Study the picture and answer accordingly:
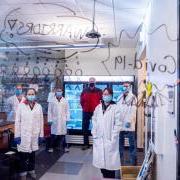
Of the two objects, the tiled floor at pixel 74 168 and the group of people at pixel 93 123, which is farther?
the tiled floor at pixel 74 168

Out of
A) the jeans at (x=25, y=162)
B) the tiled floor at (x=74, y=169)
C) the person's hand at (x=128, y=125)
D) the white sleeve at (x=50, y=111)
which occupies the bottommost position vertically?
the tiled floor at (x=74, y=169)

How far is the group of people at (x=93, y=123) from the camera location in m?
2.94

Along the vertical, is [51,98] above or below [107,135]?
above

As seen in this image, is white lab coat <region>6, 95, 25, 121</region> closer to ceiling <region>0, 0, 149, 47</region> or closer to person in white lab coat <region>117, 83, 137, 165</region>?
ceiling <region>0, 0, 149, 47</region>

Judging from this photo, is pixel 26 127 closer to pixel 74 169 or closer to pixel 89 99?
pixel 74 169

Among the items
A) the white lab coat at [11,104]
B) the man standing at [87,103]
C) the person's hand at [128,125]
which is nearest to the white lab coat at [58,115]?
the man standing at [87,103]

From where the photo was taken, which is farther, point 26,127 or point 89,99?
point 89,99

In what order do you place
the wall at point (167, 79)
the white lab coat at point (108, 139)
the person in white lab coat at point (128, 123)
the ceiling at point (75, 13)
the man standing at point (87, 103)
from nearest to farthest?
the wall at point (167, 79)
the ceiling at point (75, 13)
the white lab coat at point (108, 139)
the person in white lab coat at point (128, 123)
the man standing at point (87, 103)

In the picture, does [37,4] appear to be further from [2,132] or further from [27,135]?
[2,132]

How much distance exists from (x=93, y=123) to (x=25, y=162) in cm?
125

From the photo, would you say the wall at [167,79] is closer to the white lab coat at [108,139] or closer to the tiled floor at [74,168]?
the white lab coat at [108,139]

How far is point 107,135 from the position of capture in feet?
9.70

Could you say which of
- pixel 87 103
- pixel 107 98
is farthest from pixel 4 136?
pixel 107 98

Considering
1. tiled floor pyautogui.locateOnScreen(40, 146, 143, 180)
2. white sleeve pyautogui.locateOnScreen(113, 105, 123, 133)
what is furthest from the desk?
white sleeve pyautogui.locateOnScreen(113, 105, 123, 133)
